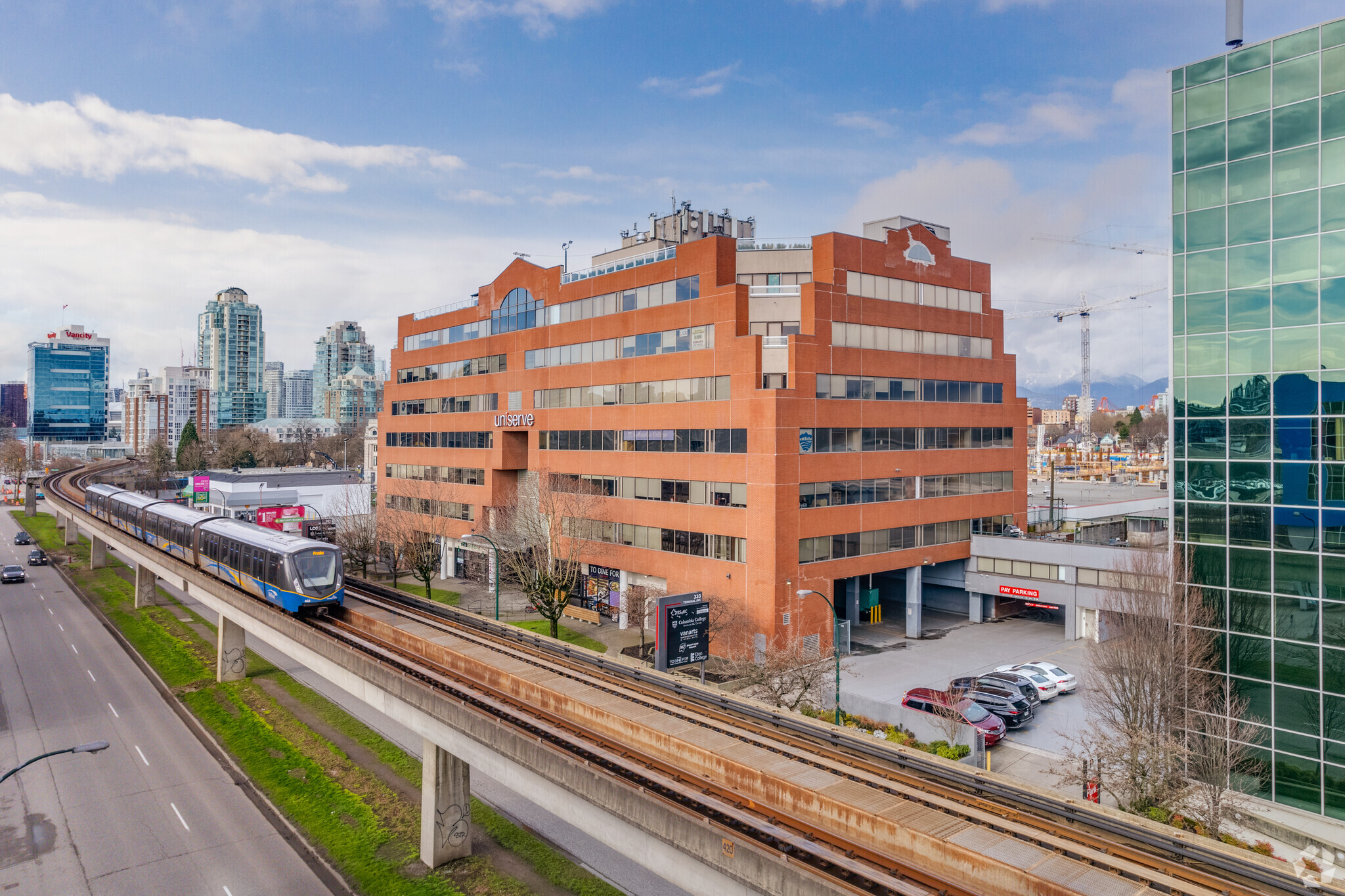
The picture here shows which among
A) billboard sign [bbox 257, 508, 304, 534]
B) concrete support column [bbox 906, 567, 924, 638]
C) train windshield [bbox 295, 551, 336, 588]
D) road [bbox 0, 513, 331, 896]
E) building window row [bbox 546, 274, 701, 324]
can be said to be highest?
building window row [bbox 546, 274, 701, 324]

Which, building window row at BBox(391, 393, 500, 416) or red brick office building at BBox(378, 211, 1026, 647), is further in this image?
building window row at BBox(391, 393, 500, 416)

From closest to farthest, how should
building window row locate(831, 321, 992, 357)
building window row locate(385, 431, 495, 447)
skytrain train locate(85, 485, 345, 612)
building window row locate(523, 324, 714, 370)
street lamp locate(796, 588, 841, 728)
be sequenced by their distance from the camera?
street lamp locate(796, 588, 841, 728)
skytrain train locate(85, 485, 345, 612)
building window row locate(831, 321, 992, 357)
building window row locate(523, 324, 714, 370)
building window row locate(385, 431, 495, 447)

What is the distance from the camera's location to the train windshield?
37531 mm

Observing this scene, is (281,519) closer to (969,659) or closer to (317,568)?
(317,568)

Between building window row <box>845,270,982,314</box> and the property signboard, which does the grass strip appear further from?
building window row <box>845,270,982,314</box>

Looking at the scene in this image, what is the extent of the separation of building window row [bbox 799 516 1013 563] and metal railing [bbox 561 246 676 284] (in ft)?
66.7

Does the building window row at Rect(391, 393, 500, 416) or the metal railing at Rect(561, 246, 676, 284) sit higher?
the metal railing at Rect(561, 246, 676, 284)

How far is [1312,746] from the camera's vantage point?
2597cm

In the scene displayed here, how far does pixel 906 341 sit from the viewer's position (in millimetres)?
49812

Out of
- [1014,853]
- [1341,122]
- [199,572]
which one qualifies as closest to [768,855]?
[1014,853]

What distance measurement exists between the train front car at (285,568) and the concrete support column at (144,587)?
30.0 meters

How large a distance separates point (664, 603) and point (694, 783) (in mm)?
16219

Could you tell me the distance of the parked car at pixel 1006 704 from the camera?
34.7 m

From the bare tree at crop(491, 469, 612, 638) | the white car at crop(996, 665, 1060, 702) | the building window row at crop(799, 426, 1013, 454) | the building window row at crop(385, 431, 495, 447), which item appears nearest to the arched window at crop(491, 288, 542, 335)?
the building window row at crop(385, 431, 495, 447)
